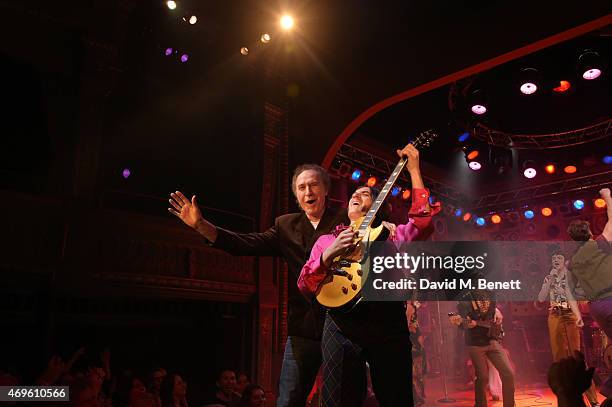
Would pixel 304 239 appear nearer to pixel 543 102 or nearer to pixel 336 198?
pixel 336 198

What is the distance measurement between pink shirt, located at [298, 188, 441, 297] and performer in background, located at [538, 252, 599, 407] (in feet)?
15.4

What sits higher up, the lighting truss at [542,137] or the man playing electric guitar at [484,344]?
the lighting truss at [542,137]

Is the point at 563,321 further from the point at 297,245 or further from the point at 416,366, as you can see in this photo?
the point at 297,245

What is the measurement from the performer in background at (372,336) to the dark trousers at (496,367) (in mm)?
4058

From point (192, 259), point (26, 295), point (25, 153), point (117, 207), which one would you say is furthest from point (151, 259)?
point (25, 153)

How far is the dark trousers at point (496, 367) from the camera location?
5378 mm

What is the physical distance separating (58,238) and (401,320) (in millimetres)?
4987

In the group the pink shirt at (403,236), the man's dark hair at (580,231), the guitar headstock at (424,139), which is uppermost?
the guitar headstock at (424,139)

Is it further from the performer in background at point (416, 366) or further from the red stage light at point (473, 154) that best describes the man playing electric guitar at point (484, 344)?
the red stage light at point (473, 154)

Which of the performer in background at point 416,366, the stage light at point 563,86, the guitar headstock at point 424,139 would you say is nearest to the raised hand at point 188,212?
the guitar headstock at point 424,139

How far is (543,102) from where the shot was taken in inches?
388

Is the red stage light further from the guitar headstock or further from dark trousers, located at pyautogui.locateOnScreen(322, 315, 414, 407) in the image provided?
dark trousers, located at pyautogui.locateOnScreen(322, 315, 414, 407)

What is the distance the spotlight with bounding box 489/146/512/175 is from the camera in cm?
1045

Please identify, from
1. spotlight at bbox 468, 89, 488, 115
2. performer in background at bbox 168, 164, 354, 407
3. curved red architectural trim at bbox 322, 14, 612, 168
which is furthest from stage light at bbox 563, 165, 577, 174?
performer in background at bbox 168, 164, 354, 407
